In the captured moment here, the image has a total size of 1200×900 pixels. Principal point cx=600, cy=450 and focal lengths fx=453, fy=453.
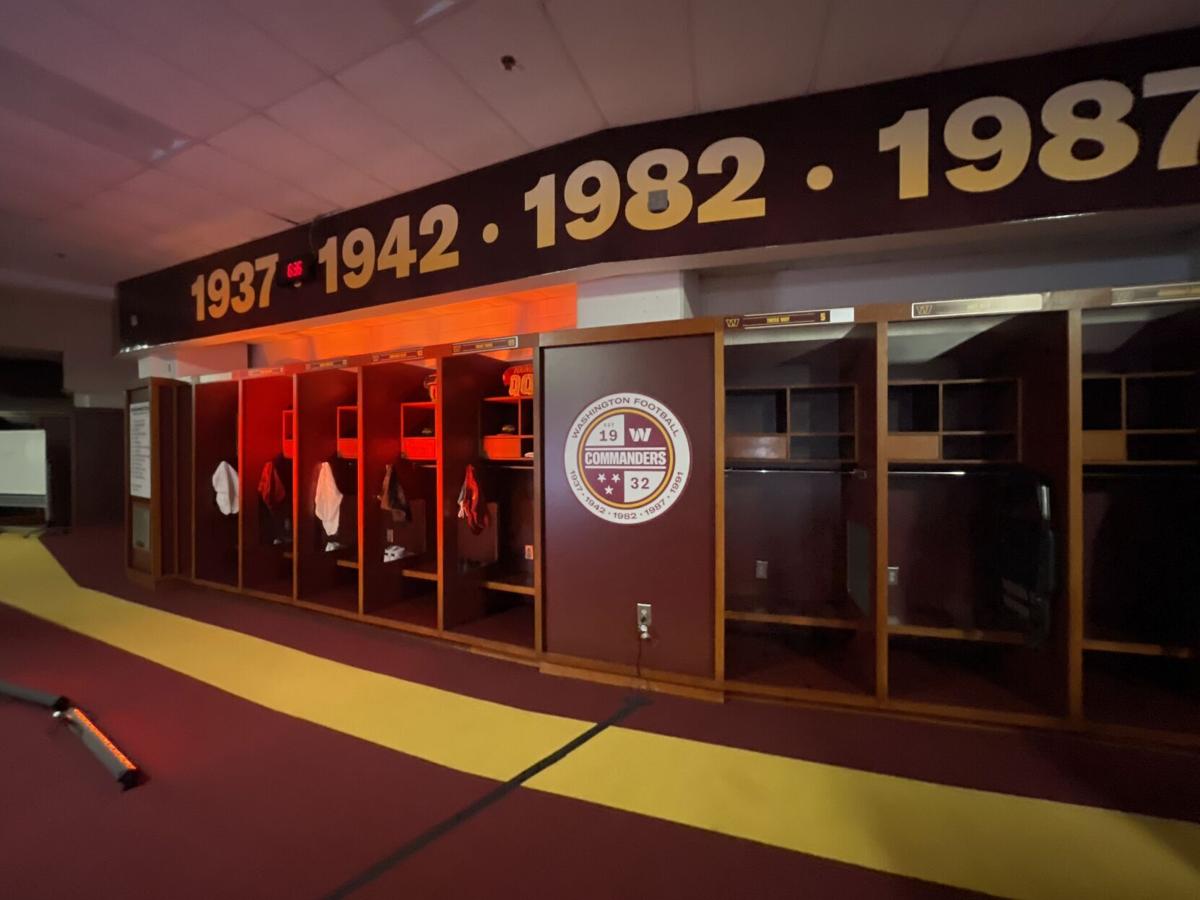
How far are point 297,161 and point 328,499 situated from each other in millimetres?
2382

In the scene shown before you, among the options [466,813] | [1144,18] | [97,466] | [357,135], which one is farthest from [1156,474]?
[97,466]

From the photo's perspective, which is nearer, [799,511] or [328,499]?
[799,511]

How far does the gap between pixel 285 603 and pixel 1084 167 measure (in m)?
5.53

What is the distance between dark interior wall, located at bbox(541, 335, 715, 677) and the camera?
7.57 ft

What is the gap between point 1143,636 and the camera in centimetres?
216

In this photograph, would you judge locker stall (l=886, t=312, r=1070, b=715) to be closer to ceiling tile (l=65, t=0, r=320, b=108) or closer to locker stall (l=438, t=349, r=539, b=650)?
locker stall (l=438, t=349, r=539, b=650)

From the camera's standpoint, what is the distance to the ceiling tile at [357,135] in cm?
254

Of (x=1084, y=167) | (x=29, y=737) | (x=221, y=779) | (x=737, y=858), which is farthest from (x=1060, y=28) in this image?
(x=29, y=737)

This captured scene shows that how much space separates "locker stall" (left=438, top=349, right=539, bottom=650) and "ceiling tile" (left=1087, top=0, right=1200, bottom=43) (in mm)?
3216

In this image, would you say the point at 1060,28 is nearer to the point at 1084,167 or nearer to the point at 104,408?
the point at 1084,167

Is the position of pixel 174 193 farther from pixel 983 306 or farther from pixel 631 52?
pixel 983 306

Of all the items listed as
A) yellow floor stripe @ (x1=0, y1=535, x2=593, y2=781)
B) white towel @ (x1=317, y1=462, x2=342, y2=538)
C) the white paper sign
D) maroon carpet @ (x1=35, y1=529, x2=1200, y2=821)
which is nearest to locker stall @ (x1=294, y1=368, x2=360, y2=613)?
white towel @ (x1=317, y1=462, x2=342, y2=538)

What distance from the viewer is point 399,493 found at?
322 cm

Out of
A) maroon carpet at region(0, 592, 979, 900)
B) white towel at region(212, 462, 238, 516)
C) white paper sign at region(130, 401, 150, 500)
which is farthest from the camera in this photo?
white paper sign at region(130, 401, 150, 500)
